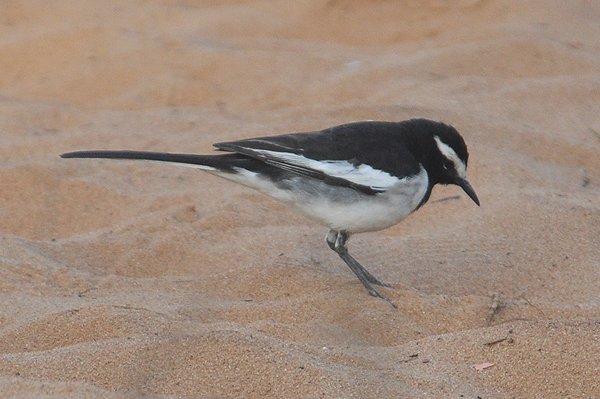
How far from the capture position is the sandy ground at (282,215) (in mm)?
4602

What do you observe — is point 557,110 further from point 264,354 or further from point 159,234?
point 264,354

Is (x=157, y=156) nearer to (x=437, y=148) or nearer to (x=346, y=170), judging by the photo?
(x=346, y=170)

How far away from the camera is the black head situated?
6238mm

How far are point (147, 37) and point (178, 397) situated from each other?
274 inches

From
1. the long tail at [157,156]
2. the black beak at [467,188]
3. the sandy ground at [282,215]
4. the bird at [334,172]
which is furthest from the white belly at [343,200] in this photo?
the black beak at [467,188]

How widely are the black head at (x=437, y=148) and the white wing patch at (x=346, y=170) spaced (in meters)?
0.43

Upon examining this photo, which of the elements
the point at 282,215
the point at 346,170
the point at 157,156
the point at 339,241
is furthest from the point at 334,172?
the point at 282,215

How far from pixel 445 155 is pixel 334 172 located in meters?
0.80

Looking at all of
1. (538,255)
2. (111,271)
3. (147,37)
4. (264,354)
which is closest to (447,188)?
(538,255)

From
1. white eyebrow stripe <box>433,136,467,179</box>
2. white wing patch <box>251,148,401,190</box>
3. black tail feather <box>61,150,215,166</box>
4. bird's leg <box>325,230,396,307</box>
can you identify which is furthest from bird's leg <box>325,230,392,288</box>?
black tail feather <box>61,150,215,166</box>

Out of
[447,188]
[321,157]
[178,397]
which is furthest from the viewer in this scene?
[447,188]

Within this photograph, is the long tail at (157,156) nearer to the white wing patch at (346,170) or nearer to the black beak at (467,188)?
the white wing patch at (346,170)

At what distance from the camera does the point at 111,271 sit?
624cm

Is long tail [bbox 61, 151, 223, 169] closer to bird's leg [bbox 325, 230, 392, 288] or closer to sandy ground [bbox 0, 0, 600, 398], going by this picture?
sandy ground [bbox 0, 0, 600, 398]
